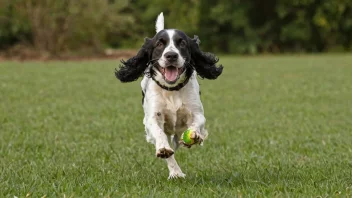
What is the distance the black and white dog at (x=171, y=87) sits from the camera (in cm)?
525

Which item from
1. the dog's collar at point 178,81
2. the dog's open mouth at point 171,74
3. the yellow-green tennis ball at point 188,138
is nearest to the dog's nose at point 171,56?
the dog's open mouth at point 171,74

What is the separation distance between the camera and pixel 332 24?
128 ft

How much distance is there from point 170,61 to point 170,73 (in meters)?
0.15

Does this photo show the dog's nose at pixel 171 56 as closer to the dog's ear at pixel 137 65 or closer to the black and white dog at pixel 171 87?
the black and white dog at pixel 171 87

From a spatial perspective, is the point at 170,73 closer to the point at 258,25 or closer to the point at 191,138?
the point at 191,138

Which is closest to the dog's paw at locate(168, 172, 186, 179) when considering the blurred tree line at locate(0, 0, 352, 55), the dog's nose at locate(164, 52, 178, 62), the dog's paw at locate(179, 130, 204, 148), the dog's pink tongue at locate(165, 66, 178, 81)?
the dog's paw at locate(179, 130, 204, 148)

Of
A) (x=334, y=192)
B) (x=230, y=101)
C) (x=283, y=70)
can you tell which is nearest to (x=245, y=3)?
(x=283, y=70)

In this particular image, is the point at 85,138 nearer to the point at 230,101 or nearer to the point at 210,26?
the point at 230,101

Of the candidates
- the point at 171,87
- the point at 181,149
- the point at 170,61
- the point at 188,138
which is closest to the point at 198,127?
the point at 188,138

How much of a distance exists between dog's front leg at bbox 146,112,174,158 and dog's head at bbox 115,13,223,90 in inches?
11.0

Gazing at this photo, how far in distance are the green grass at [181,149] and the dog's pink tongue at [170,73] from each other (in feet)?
2.64

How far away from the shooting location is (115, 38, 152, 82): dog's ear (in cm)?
573

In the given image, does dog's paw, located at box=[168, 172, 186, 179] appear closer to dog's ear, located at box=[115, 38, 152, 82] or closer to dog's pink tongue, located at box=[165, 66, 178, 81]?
dog's pink tongue, located at box=[165, 66, 178, 81]

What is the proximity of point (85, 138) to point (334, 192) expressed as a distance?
415cm
